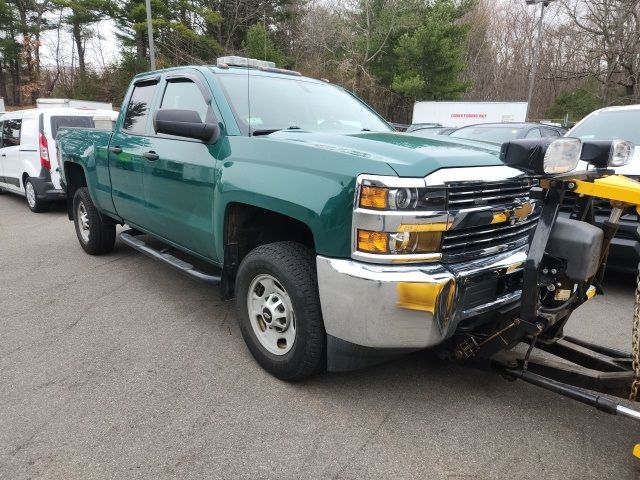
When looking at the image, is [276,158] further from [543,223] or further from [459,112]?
[459,112]

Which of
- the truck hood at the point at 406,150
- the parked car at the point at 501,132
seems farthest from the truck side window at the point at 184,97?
the parked car at the point at 501,132

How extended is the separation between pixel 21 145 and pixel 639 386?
33.9 feet

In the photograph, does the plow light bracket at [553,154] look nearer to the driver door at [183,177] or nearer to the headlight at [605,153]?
the headlight at [605,153]

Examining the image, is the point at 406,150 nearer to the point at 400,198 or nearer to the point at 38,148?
the point at 400,198

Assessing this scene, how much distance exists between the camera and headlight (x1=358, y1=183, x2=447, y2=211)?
90.5 inches

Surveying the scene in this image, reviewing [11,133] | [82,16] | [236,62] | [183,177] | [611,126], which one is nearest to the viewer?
[183,177]

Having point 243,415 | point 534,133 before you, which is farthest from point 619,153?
point 534,133

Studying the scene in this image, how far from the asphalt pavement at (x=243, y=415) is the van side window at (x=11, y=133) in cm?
686

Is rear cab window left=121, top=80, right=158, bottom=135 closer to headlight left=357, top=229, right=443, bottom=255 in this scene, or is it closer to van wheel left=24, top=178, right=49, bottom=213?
headlight left=357, top=229, right=443, bottom=255

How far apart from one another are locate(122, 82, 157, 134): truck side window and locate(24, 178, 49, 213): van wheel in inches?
211

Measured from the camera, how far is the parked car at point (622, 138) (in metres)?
4.42

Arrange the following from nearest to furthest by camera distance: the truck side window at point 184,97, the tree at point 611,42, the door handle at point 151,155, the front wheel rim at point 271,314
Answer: the front wheel rim at point 271,314 → the truck side window at point 184,97 → the door handle at point 151,155 → the tree at point 611,42

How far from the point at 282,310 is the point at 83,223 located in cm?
410

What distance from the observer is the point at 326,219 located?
8.13 ft
